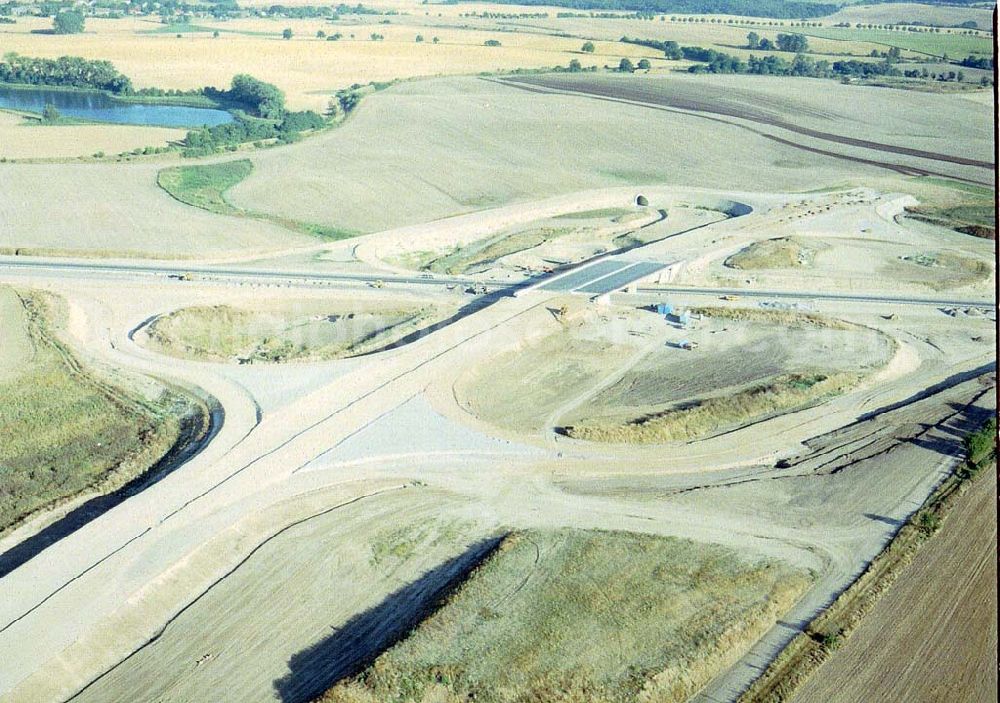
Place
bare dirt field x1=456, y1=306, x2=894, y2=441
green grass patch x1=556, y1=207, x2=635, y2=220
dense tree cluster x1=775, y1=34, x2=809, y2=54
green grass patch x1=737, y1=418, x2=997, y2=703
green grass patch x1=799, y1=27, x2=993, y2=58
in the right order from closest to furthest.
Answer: green grass patch x1=737, y1=418, x2=997, y2=703 → bare dirt field x1=456, y1=306, x2=894, y2=441 → green grass patch x1=556, y1=207, x2=635, y2=220 → green grass patch x1=799, y1=27, x2=993, y2=58 → dense tree cluster x1=775, y1=34, x2=809, y2=54

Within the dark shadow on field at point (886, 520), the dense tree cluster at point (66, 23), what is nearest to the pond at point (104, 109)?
the dense tree cluster at point (66, 23)

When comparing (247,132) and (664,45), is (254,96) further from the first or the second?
(664,45)

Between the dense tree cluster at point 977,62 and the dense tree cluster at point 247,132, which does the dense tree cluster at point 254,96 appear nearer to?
the dense tree cluster at point 247,132

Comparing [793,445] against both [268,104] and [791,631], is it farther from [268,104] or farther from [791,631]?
[268,104]

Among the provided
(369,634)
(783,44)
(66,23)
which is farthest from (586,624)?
(66,23)

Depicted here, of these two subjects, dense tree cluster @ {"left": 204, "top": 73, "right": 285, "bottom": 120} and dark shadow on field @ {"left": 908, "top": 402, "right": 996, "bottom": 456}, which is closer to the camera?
dark shadow on field @ {"left": 908, "top": 402, "right": 996, "bottom": 456}

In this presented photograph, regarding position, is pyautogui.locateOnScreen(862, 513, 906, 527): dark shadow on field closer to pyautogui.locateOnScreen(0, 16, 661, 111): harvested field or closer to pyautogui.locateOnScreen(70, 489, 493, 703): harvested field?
pyautogui.locateOnScreen(70, 489, 493, 703): harvested field

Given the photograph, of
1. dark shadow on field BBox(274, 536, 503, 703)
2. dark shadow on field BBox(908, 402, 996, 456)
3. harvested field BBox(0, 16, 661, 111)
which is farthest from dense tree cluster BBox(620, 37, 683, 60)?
dark shadow on field BBox(274, 536, 503, 703)
